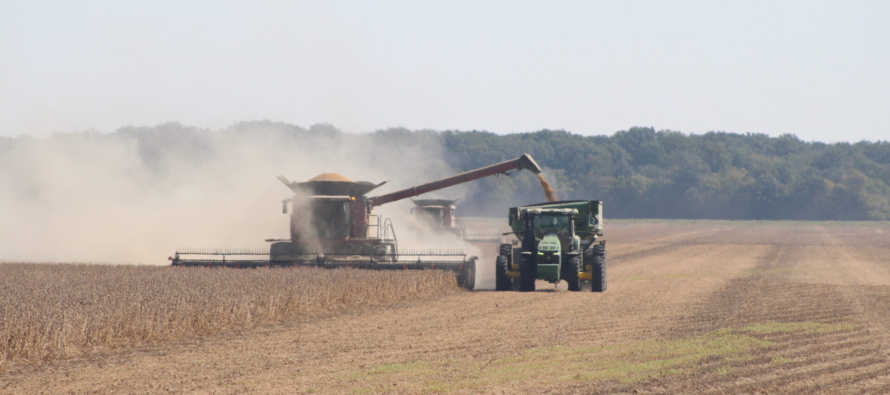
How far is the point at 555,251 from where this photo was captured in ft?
80.1

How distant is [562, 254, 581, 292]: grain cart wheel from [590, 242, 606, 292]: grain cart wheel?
0.41 metres

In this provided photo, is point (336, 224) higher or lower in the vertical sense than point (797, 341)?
higher

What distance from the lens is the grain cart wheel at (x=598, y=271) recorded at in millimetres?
25109

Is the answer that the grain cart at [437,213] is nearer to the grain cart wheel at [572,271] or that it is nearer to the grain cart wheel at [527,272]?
the grain cart wheel at [527,272]

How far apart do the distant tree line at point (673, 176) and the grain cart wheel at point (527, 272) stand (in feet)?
214

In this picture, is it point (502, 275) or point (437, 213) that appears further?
point (437, 213)

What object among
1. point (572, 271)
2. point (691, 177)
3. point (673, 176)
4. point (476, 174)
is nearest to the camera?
point (572, 271)

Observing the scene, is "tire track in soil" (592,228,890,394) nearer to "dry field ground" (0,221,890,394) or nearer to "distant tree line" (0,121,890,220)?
"dry field ground" (0,221,890,394)

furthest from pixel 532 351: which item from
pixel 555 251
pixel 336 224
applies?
pixel 336 224

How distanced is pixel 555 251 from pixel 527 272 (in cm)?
120

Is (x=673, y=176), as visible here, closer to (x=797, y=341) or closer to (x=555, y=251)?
(x=555, y=251)

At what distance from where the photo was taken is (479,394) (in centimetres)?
1128

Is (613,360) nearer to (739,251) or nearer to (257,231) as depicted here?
(257,231)

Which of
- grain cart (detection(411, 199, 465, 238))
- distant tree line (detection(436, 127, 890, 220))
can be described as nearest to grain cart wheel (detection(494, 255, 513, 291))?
grain cart (detection(411, 199, 465, 238))
